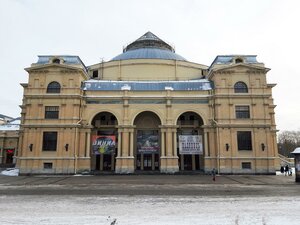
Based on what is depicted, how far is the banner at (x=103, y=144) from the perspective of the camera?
39375 millimetres

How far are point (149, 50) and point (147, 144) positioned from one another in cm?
2261

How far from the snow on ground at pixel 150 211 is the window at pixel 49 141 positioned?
79.0 ft

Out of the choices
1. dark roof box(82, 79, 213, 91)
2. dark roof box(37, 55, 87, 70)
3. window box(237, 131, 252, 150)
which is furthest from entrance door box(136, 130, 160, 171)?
dark roof box(37, 55, 87, 70)

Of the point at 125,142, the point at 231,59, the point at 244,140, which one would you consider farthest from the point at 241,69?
the point at 125,142

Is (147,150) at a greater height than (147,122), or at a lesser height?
lesser

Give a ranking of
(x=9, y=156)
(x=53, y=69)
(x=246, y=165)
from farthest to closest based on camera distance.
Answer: (x=9, y=156) < (x=53, y=69) < (x=246, y=165)

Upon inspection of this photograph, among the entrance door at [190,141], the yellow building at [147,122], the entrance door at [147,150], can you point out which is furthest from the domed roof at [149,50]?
the entrance door at [147,150]

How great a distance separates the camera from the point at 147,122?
42969 millimetres

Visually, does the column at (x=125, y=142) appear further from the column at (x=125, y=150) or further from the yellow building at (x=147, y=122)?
the yellow building at (x=147, y=122)

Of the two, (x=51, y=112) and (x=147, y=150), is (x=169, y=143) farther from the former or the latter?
(x=51, y=112)

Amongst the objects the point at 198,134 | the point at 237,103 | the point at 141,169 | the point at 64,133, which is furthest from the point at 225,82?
the point at 64,133

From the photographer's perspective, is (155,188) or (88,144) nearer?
(155,188)

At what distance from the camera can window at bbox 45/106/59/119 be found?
39.6m

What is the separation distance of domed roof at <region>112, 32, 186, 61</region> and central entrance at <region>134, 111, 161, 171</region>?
1458 cm
